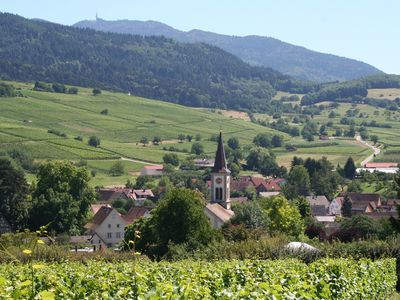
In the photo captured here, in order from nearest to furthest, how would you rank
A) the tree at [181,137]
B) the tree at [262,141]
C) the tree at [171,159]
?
1. the tree at [171,159]
2. the tree at [181,137]
3. the tree at [262,141]

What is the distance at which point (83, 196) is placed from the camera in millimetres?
77312

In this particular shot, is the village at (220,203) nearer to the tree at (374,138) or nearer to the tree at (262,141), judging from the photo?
the tree at (262,141)

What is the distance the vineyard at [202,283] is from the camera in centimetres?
1012

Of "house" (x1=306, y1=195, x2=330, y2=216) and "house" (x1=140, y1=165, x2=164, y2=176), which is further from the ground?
"house" (x1=140, y1=165, x2=164, y2=176)

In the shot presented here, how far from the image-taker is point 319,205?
368ft

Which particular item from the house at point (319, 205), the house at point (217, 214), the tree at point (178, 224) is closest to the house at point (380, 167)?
the house at point (319, 205)

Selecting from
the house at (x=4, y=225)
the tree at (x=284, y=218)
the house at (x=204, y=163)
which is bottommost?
the house at (x=204, y=163)

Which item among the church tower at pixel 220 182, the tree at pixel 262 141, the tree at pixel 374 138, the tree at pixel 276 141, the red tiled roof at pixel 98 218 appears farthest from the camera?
the tree at pixel 374 138

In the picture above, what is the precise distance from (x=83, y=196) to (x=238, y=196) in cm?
4483

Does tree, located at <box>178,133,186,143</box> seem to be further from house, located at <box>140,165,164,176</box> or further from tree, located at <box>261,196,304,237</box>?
tree, located at <box>261,196,304,237</box>

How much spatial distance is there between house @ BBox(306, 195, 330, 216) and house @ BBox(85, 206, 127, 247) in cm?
3270

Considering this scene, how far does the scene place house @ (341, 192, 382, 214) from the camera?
10394 centimetres

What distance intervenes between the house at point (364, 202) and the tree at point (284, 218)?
30250 mm

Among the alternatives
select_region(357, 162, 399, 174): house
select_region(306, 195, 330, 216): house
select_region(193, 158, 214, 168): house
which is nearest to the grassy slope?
select_region(193, 158, 214, 168): house
